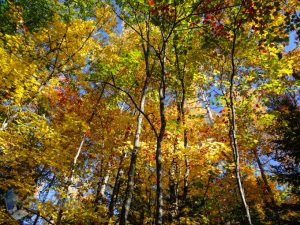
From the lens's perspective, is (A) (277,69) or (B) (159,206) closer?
(B) (159,206)

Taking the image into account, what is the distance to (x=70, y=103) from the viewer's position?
52.9 ft

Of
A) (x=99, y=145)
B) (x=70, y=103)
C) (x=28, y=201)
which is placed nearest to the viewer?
(x=28, y=201)

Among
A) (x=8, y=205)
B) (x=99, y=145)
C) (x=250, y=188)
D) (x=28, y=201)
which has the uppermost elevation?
(x=250, y=188)

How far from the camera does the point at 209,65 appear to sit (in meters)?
10.9

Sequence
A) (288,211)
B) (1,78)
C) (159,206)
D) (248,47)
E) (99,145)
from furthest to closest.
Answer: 1. (99,145)
2. (288,211)
3. (248,47)
4. (1,78)
5. (159,206)

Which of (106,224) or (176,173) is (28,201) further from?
(176,173)

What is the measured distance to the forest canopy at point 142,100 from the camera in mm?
6910

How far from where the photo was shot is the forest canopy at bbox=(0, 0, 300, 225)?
6.91 m

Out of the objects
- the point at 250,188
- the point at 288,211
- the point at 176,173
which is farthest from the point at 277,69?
the point at 250,188

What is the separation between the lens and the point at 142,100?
8.74 meters

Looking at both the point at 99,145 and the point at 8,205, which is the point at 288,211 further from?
the point at 8,205

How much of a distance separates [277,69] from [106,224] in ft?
29.2

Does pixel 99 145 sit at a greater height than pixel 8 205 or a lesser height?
greater

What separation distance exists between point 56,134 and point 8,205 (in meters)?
4.50
